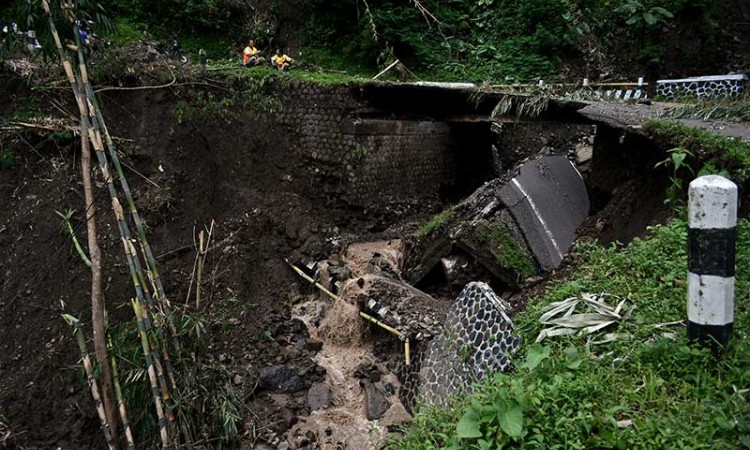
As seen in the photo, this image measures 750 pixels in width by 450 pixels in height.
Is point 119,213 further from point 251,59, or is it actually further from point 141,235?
point 251,59

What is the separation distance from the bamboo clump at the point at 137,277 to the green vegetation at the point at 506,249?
4.28 metres

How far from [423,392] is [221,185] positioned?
19.6 ft

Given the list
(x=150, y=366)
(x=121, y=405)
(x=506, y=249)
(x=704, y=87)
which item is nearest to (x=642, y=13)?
(x=704, y=87)

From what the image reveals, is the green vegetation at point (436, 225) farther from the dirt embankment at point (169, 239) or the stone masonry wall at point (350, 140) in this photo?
the stone masonry wall at point (350, 140)

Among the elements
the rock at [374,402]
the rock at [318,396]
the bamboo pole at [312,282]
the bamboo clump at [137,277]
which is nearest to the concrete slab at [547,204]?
the rock at [374,402]

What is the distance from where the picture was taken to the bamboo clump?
16.6ft

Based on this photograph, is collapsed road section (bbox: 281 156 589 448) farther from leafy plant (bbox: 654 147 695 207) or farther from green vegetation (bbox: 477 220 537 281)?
leafy plant (bbox: 654 147 695 207)

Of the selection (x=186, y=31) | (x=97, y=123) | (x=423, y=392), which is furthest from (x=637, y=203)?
(x=186, y=31)

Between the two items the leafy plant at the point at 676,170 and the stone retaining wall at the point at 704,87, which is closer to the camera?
the leafy plant at the point at 676,170

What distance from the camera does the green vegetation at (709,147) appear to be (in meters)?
4.71

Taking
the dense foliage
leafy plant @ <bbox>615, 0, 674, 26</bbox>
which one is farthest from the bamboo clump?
the dense foliage

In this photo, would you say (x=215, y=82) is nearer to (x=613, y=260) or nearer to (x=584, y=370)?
(x=613, y=260)

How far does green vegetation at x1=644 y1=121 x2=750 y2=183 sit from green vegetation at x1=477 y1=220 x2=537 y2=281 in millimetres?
2169

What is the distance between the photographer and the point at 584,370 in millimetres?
2973
